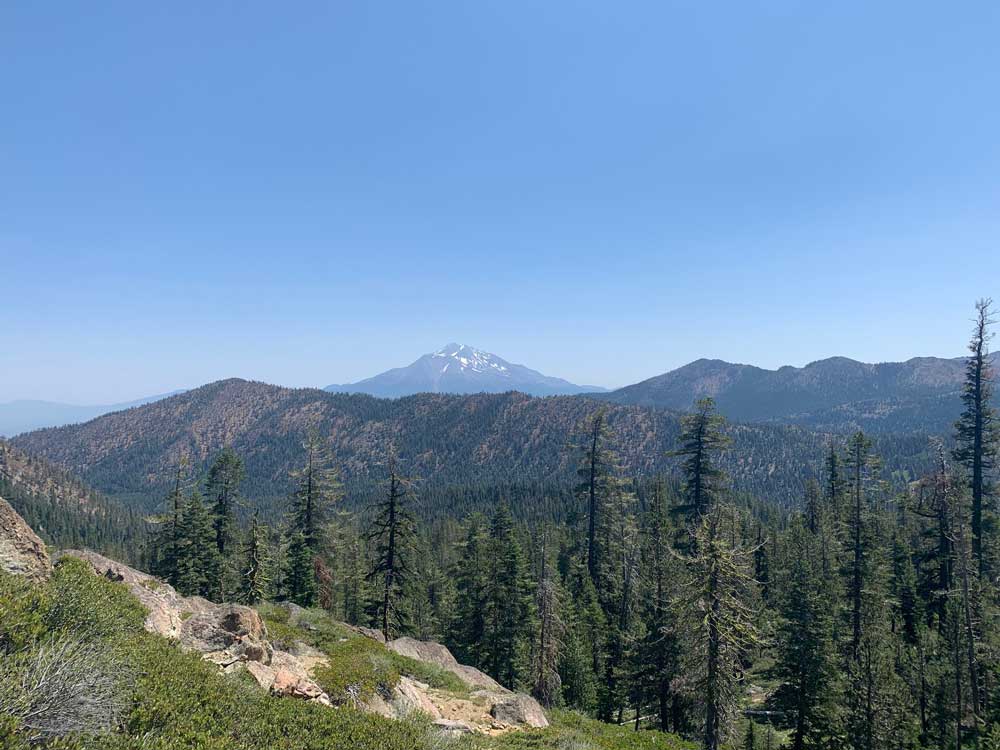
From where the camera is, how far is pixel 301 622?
18.5 metres

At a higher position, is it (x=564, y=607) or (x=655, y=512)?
(x=655, y=512)

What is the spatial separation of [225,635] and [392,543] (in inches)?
625

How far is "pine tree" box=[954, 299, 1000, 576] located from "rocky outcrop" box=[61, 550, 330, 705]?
120 ft

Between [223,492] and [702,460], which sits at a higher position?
[702,460]

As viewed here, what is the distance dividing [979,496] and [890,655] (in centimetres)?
1353

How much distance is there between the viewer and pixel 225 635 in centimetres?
1156

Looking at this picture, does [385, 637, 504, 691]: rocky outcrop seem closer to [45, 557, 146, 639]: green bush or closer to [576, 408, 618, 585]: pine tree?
[45, 557, 146, 639]: green bush

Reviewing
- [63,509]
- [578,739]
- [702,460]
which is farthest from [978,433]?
[63,509]

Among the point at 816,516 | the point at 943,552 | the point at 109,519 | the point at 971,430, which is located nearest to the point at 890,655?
the point at 943,552

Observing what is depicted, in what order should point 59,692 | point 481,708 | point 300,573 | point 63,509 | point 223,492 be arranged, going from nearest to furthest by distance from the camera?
point 59,692
point 481,708
point 300,573
point 223,492
point 63,509

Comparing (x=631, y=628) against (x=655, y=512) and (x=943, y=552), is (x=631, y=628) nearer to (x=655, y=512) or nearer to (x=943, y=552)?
(x=655, y=512)

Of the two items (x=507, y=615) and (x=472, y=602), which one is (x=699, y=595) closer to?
(x=507, y=615)

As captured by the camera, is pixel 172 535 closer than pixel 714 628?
No

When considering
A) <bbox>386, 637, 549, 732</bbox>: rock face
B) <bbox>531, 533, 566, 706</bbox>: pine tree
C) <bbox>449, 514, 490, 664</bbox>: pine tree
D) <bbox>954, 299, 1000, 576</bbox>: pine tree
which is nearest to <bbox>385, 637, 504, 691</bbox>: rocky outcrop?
<bbox>386, 637, 549, 732</bbox>: rock face
